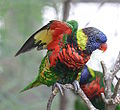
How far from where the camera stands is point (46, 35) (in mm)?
1284

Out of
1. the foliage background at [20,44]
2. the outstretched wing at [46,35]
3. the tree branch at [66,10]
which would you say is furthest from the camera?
the foliage background at [20,44]

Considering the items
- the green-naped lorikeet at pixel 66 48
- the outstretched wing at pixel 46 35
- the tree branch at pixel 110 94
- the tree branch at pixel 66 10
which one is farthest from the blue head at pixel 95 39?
the tree branch at pixel 66 10

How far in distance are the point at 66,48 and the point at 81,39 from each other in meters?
0.09

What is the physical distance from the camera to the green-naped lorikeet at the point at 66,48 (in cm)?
130

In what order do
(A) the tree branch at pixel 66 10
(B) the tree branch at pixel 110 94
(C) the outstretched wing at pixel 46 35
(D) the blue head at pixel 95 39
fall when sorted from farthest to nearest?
(A) the tree branch at pixel 66 10
(D) the blue head at pixel 95 39
(C) the outstretched wing at pixel 46 35
(B) the tree branch at pixel 110 94

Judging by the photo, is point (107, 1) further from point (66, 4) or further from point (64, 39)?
point (64, 39)

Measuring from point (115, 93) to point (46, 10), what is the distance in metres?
1.64

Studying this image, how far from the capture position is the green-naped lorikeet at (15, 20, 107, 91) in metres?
1.30

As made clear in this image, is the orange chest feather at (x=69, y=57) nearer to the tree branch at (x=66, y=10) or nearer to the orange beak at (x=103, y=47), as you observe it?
the orange beak at (x=103, y=47)

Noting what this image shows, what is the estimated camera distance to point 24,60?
8.61 ft

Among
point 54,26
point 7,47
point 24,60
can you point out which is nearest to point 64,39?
point 54,26

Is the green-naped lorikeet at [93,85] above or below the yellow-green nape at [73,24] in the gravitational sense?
below

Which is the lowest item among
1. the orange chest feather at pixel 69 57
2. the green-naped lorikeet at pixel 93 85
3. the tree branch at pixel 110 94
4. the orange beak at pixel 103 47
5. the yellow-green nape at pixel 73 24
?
the green-naped lorikeet at pixel 93 85

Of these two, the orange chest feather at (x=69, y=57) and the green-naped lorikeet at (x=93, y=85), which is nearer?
the orange chest feather at (x=69, y=57)
